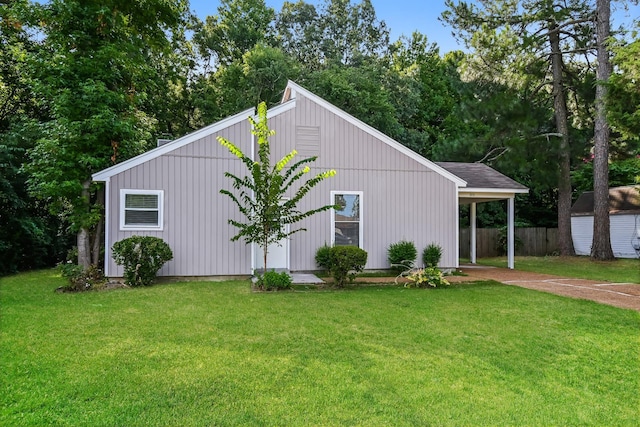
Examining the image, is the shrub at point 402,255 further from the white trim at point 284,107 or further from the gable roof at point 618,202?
the gable roof at point 618,202

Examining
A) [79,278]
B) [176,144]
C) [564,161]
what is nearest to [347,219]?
[176,144]

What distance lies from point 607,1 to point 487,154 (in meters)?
6.78

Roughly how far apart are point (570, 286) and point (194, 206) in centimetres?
855

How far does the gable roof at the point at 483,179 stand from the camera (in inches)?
448

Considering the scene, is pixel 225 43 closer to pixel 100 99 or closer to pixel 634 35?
pixel 100 99

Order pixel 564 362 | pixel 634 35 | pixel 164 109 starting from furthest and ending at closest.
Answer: pixel 164 109
pixel 634 35
pixel 564 362

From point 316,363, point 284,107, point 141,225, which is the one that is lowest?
point 316,363

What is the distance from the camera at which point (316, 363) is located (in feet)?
13.0

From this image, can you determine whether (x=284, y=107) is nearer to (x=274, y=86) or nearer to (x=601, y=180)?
(x=274, y=86)

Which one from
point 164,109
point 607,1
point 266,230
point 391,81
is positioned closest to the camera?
point 266,230

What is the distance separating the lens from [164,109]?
65.3ft

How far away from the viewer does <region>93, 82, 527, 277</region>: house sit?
916 centimetres

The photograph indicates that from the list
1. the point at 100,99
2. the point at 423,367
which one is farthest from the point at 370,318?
the point at 100,99

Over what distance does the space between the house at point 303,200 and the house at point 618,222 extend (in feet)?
31.0
